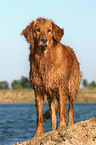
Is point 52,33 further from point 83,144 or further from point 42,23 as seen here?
point 83,144

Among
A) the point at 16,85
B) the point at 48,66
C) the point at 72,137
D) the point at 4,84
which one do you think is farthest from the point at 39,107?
the point at 4,84

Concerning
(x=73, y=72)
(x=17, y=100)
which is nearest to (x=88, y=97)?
(x=17, y=100)

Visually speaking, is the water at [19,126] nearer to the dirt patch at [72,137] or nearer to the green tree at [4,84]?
the dirt patch at [72,137]

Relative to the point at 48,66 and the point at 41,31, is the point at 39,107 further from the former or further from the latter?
the point at 41,31

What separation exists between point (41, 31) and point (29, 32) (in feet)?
1.28

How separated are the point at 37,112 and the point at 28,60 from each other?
1.51m

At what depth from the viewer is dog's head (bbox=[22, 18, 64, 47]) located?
9109 millimetres

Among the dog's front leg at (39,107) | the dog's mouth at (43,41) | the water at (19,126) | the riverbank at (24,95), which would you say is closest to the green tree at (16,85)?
the riverbank at (24,95)

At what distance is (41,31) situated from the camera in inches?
358

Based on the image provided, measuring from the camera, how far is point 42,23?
30.4 feet

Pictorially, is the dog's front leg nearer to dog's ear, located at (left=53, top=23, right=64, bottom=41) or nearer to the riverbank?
dog's ear, located at (left=53, top=23, right=64, bottom=41)

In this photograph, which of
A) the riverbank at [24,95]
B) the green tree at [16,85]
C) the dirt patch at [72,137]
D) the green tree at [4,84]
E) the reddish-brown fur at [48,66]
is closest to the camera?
the dirt patch at [72,137]

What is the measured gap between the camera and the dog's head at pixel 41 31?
29.9 ft

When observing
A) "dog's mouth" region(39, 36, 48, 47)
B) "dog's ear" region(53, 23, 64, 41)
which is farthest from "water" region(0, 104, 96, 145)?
"dog's ear" region(53, 23, 64, 41)
